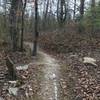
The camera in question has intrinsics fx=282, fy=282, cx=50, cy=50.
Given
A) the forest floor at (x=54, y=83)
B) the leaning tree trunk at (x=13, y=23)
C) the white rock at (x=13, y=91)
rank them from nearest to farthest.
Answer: the forest floor at (x=54, y=83) → the white rock at (x=13, y=91) → the leaning tree trunk at (x=13, y=23)

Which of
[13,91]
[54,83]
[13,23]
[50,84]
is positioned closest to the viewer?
[13,91]

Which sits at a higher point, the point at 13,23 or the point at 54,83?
the point at 13,23

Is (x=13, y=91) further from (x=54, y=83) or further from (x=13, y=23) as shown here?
Answer: (x=13, y=23)

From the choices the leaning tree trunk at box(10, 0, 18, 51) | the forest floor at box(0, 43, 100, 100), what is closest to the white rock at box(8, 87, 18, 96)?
the forest floor at box(0, 43, 100, 100)

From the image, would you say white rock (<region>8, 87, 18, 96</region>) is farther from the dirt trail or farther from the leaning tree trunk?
the leaning tree trunk

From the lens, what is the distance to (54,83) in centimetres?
1444

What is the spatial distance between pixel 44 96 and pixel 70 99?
121cm

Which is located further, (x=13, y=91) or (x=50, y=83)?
(x=50, y=83)

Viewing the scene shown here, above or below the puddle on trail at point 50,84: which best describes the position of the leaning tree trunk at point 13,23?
above

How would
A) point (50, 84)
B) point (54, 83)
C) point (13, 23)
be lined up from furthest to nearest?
1. point (13, 23)
2. point (54, 83)
3. point (50, 84)

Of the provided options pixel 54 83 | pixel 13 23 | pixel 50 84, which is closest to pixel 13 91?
pixel 50 84

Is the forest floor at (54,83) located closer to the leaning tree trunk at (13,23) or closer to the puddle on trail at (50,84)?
the puddle on trail at (50,84)

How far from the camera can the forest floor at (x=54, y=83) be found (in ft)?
41.9

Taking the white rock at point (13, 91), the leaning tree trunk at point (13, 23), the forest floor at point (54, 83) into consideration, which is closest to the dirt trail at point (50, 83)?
the forest floor at point (54, 83)
